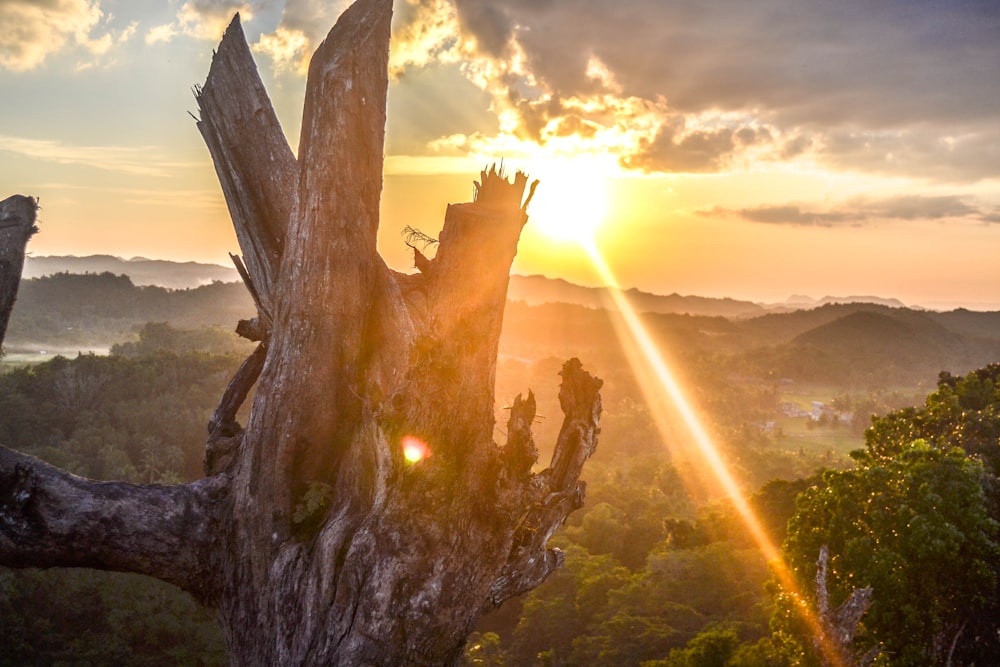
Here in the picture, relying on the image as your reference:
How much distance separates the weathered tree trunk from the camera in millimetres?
6121

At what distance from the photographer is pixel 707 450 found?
7062 centimetres

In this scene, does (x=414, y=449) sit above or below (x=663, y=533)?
above

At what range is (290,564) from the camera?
6086 mm

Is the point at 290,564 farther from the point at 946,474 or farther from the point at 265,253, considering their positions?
the point at 946,474

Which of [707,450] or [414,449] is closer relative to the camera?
[414,449]

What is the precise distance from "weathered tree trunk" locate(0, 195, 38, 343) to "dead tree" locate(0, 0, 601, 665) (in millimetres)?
1609

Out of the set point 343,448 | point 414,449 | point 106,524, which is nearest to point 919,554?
point 414,449

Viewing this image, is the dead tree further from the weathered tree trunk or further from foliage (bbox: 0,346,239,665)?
foliage (bbox: 0,346,239,665)

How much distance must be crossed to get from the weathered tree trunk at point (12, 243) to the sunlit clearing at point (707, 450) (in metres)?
11.4

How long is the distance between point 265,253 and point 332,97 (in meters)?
1.96

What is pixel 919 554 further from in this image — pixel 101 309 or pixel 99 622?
pixel 101 309

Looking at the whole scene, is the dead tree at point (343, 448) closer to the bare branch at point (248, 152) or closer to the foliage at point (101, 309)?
the bare branch at point (248, 152)

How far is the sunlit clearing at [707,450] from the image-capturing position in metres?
14.1

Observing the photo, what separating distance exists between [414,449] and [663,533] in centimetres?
3829
